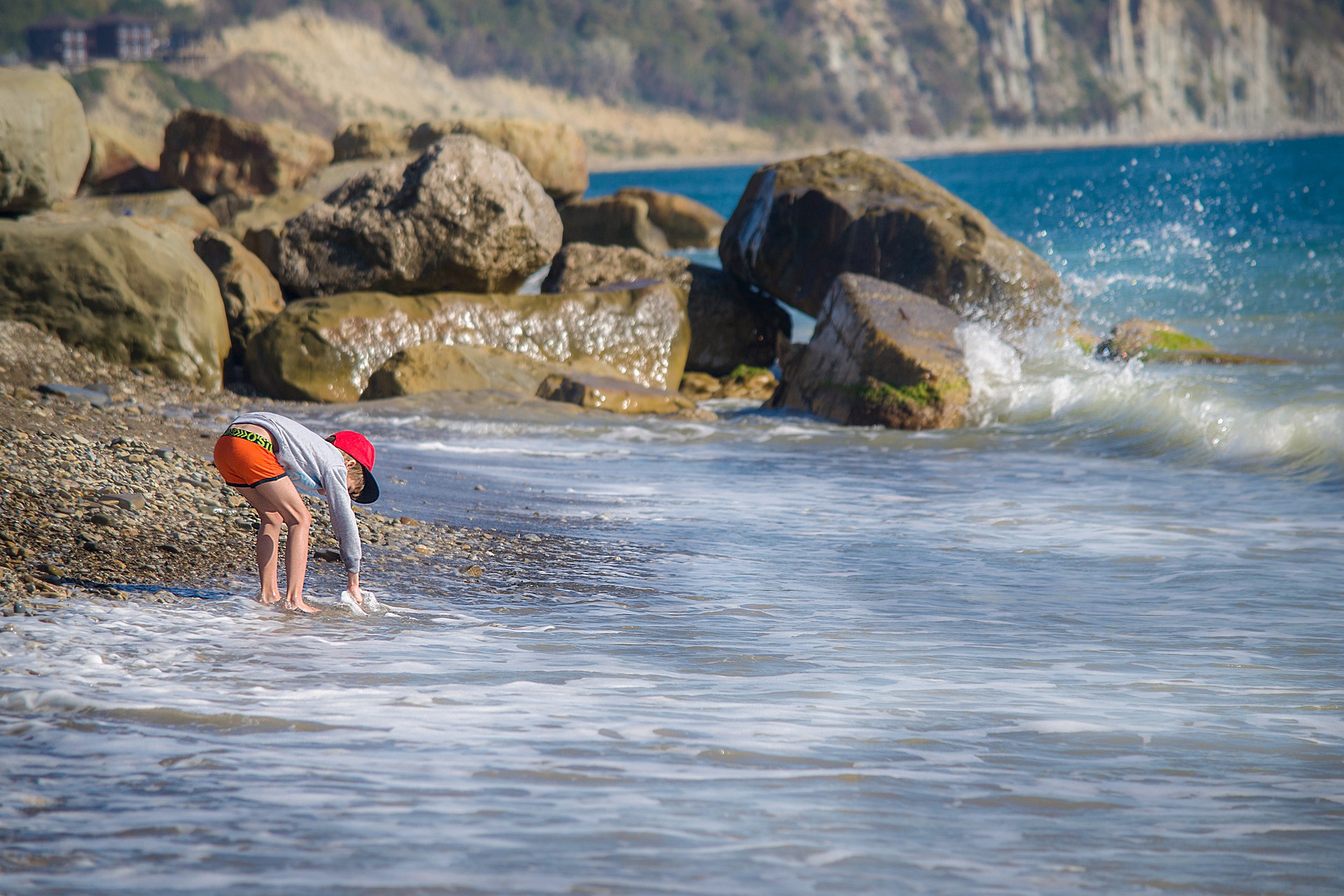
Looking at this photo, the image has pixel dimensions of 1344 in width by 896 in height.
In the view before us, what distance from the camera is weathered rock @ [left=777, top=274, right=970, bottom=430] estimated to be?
11023mm

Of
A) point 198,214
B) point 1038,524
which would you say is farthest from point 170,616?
point 198,214

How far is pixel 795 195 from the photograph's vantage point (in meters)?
14.0

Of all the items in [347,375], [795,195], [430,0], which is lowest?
[347,375]

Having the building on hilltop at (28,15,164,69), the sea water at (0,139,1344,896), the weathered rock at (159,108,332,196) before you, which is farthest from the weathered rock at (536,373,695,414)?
the building on hilltop at (28,15,164,69)

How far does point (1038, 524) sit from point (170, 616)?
492 cm

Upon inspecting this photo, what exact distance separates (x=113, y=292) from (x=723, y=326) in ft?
22.4

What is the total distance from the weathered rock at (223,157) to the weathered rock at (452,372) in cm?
1162

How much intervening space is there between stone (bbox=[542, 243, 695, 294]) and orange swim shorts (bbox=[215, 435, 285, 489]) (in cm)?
1002

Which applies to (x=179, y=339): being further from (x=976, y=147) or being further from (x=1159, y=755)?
(x=976, y=147)

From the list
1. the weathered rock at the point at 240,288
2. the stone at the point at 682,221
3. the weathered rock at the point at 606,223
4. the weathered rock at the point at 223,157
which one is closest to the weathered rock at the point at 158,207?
the weathered rock at the point at 223,157

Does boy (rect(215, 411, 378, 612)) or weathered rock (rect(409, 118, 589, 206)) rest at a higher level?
weathered rock (rect(409, 118, 589, 206))

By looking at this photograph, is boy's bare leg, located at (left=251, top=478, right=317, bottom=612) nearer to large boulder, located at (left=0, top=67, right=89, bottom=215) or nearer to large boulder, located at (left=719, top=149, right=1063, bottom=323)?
large boulder, located at (left=0, top=67, right=89, bottom=215)

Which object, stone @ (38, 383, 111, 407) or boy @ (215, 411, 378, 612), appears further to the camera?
stone @ (38, 383, 111, 407)

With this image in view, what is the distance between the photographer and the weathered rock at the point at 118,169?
22484 millimetres
